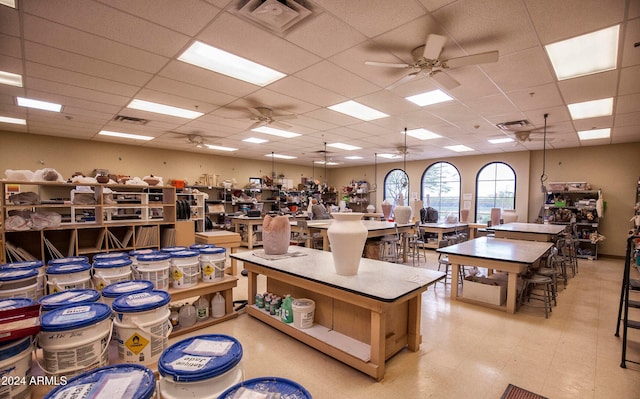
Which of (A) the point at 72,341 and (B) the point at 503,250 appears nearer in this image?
(A) the point at 72,341

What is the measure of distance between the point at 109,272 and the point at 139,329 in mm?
1121

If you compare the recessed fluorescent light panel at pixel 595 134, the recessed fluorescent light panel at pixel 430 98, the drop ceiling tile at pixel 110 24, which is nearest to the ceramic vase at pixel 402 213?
the recessed fluorescent light panel at pixel 430 98

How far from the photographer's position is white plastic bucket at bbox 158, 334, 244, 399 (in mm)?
1075

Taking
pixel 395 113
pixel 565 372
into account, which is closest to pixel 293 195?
pixel 395 113

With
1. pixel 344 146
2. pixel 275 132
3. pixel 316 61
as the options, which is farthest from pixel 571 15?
pixel 344 146

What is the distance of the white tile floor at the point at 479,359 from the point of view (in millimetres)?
2248

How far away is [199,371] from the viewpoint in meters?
1.07

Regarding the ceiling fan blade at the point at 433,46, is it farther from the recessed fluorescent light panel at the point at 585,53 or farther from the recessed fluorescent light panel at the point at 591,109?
the recessed fluorescent light panel at the point at 591,109

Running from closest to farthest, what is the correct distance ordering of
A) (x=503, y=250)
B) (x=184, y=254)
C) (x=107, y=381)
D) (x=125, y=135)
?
1. (x=107, y=381)
2. (x=184, y=254)
3. (x=503, y=250)
4. (x=125, y=135)

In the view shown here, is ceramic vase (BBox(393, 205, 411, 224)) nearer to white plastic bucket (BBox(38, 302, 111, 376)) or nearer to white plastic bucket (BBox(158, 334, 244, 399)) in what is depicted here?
white plastic bucket (BBox(158, 334, 244, 399))

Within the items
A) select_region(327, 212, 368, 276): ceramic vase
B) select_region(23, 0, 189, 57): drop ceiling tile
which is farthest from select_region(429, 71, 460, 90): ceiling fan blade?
select_region(23, 0, 189, 57): drop ceiling tile

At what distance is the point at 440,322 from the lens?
351cm

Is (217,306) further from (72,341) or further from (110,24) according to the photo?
(110,24)

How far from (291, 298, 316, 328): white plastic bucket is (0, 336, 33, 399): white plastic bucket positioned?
1.92 metres
